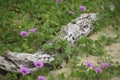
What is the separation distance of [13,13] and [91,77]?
2421mm

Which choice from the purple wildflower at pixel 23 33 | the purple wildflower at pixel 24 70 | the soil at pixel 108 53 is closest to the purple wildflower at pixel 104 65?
the soil at pixel 108 53

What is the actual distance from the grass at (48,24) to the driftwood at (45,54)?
0.12m

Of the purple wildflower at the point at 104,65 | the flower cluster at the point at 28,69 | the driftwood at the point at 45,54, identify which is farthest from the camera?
the purple wildflower at the point at 104,65

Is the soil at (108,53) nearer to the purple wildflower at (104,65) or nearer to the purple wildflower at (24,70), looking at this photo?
the purple wildflower at (104,65)

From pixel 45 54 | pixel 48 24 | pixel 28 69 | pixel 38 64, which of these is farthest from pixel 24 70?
pixel 48 24

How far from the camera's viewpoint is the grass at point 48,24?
194 inches

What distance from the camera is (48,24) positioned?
5883mm

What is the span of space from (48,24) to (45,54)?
1.23 m

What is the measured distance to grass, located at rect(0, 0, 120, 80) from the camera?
16.1 feet

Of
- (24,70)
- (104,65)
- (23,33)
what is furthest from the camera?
(23,33)

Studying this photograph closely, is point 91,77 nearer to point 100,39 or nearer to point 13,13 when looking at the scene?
point 100,39

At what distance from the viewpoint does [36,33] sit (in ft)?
18.2

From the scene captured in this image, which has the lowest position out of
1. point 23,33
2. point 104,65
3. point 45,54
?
point 104,65

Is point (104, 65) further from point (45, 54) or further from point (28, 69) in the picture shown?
point (28, 69)
